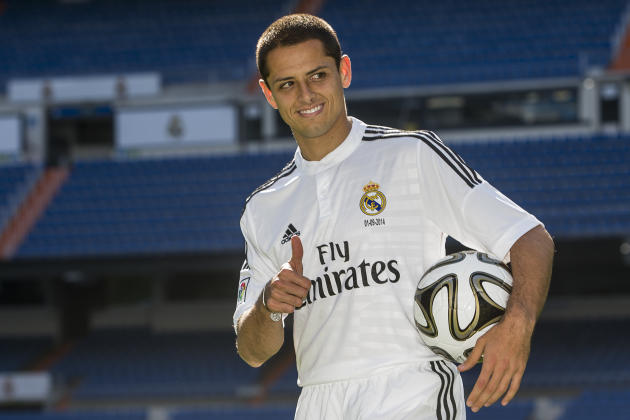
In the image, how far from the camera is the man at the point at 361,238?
8.84 ft

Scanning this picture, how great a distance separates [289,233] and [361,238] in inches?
11.8

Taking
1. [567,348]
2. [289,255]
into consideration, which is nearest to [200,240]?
[567,348]

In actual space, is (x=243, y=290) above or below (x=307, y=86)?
below

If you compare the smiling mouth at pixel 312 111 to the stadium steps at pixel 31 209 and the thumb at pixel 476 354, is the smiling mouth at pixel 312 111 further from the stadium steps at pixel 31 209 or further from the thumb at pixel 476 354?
the stadium steps at pixel 31 209

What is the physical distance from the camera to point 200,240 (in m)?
15.2

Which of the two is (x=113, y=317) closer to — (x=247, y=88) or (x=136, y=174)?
(x=136, y=174)

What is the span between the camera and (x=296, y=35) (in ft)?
9.06

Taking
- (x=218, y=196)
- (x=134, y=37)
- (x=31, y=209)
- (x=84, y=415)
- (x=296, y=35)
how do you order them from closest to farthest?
(x=296, y=35) < (x=84, y=415) < (x=218, y=196) < (x=31, y=209) < (x=134, y=37)

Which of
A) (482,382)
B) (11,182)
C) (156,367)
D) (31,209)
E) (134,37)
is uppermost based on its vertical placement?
(134,37)

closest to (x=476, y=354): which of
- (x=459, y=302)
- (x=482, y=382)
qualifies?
(x=482, y=382)

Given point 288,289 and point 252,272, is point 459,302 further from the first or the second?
point 252,272

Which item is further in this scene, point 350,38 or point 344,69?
point 350,38

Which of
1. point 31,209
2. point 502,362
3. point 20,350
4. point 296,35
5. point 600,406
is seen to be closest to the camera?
point 502,362

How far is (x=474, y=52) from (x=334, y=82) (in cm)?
1613
